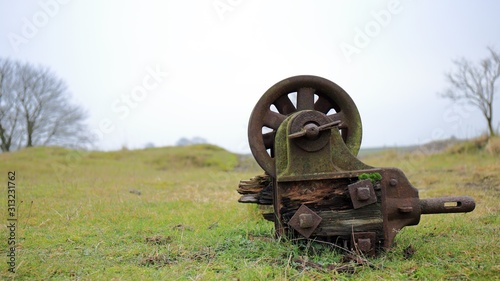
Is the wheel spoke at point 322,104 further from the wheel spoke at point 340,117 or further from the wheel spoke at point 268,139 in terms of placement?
the wheel spoke at point 268,139

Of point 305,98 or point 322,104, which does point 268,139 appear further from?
point 322,104

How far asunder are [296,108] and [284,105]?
0.43ft

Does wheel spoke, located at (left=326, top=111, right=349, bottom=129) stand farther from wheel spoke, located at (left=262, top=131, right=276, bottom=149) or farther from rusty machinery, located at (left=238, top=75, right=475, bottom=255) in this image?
wheel spoke, located at (left=262, top=131, right=276, bottom=149)

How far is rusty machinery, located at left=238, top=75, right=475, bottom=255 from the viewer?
4.23 metres

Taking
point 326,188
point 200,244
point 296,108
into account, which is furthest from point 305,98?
point 200,244

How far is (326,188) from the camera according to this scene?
434 centimetres

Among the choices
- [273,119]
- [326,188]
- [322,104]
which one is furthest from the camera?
[322,104]

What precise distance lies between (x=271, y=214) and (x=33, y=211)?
394 cm

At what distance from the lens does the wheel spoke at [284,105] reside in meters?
→ 4.89

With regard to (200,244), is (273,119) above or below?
above

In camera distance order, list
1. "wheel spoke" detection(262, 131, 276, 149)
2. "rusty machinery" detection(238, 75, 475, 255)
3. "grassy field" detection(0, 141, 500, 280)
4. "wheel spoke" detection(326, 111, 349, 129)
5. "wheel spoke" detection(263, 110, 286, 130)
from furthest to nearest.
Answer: "wheel spoke" detection(326, 111, 349, 129) < "wheel spoke" detection(262, 131, 276, 149) < "wheel spoke" detection(263, 110, 286, 130) < "rusty machinery" detection(238, 75, 475, 255) < "grassy field" detection(0, 141, 500, 280)

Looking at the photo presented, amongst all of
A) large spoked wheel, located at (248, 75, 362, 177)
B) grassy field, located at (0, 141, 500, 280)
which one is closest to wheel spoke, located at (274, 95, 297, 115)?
large spoked wheel, located at (248, 75, 362, 177)

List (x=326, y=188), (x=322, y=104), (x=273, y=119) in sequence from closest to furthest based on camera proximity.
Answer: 1. (x=326, y=188)
2. (x=273, y=119)
3. (x=322, y=104)

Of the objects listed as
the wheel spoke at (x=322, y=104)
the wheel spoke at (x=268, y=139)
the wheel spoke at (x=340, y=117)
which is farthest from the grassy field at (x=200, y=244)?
the wheel spoke at (x=322, y=104)
